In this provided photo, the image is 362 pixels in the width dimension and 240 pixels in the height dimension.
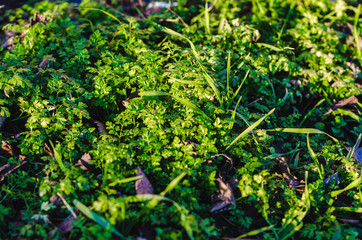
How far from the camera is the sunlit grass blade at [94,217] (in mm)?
1895

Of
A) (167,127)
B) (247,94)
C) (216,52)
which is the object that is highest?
(216,52)

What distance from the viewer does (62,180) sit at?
2.11 meters

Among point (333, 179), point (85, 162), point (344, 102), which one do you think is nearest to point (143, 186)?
point (85, 162)

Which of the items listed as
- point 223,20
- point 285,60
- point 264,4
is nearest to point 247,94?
point 285,60

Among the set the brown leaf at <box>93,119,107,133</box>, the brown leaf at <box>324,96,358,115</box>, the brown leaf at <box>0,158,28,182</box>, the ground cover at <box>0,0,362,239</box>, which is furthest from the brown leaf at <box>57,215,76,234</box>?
the brown leaf at <box>324,96,358,115</box>

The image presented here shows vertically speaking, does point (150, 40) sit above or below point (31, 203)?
above

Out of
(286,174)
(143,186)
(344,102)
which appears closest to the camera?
(143,186)

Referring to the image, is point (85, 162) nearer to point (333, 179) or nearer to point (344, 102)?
point (333, 179)

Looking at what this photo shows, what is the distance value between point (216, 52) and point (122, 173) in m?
1.82

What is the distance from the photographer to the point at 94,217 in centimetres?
195

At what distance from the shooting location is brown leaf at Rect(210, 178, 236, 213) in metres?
2.27

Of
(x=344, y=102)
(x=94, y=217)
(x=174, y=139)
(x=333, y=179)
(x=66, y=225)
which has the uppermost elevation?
(x=174, y=139)

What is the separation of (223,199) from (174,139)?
2.18 ft

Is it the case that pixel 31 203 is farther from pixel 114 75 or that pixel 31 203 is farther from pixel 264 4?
pixel 264 4
